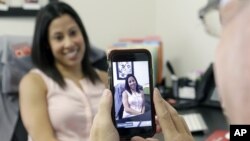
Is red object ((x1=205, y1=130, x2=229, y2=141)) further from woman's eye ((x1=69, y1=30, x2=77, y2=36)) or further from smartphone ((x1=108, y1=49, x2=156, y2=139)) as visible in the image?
woman's eye ((x1=69, y1=30, x2=77, y2=36))

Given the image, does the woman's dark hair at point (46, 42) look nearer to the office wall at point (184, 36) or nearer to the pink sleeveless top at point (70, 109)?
the pink sleeveless top at point (70, 109)

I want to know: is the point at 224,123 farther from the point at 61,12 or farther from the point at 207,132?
the point at 61,12

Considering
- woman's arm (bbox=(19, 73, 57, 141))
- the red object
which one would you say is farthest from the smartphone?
woman's arm (bbox=(19, 73, 57, 141))

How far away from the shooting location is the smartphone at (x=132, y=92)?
2.97 feet

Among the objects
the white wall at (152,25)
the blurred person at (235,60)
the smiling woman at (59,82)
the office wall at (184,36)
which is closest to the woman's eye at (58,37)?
the smiling woman at (59,82)

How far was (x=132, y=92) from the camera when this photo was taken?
92 centimetres

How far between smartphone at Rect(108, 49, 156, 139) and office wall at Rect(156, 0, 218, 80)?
42.8 inches

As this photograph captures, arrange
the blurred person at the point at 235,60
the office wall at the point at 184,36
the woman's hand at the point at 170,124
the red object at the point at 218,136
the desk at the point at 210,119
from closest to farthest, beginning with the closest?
the blurred person at the point at 235,60 < the woman's hand at the point at 170,124 < the red object at the point at 218,136 < the desk at the point at 210,119 < the office wall at the point at 184,36

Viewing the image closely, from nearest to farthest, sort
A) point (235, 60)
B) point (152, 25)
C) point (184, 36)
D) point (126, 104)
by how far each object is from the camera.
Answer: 1. point (235, 60)
2. point (126, 104)
3. point (184, 36)
4. point (152, 25)

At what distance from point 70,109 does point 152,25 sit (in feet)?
3.42

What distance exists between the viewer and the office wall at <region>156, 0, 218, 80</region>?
2061 mm

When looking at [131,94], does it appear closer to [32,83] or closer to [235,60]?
[235,60]

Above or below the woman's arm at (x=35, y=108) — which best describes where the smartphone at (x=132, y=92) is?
above

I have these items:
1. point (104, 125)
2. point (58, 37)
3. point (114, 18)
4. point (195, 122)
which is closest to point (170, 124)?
point (104, 125)
